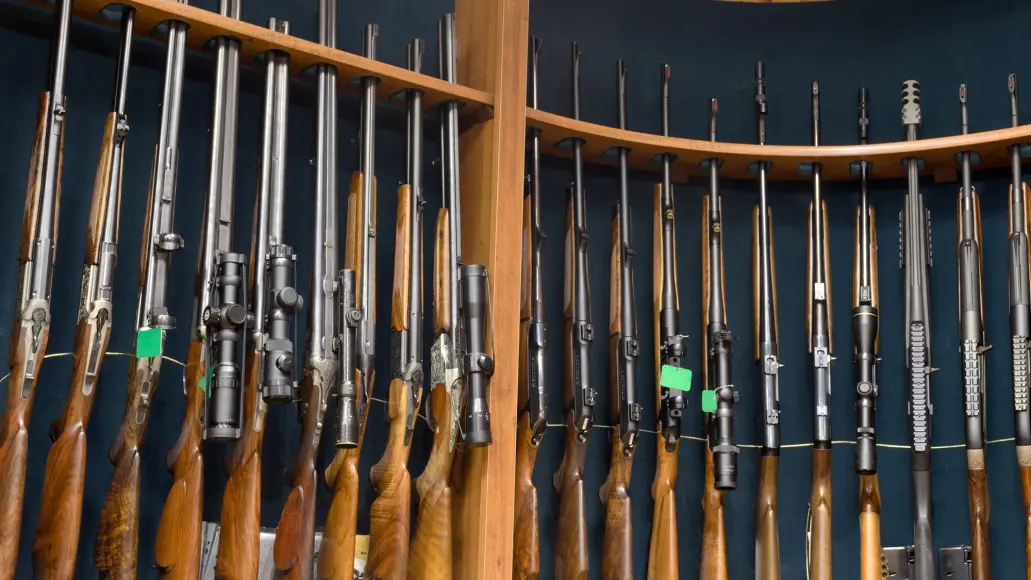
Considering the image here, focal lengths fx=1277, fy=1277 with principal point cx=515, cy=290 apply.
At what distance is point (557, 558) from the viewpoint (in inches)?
196

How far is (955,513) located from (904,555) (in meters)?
0.30

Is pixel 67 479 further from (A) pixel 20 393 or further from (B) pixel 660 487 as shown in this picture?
(B) pixel 660 487

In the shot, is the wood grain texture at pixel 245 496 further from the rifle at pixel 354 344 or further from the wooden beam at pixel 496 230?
the wooden beam at pixel 496 230

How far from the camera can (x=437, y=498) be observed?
14.5 ft

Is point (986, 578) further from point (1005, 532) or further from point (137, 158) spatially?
point (137, 158)

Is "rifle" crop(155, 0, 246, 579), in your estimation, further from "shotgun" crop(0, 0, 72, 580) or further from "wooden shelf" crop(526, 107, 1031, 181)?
"wooden shelf" crop(526, 107, 1031, 181)

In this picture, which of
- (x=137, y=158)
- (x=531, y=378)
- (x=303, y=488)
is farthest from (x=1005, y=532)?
(x=137, y=158)

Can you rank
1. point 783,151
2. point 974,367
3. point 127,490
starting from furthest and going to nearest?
1. point 783,151
2. point 974,367
3. point 127,490

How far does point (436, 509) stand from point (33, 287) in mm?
1515

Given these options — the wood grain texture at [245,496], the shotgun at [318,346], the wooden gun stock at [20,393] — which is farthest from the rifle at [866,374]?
the wooden gun stock at [20,393]

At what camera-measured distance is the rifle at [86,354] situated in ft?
12.3

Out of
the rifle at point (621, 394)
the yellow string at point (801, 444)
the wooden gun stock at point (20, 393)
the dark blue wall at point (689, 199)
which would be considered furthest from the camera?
the yellow string at point (801, 444)

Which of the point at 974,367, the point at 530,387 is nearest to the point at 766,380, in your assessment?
the point at 974,367

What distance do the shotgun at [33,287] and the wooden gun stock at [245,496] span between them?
62 centimetres
